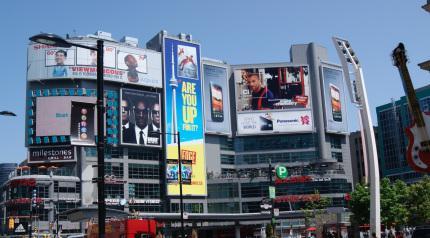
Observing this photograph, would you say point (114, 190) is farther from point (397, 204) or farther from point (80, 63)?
point (397, 204)

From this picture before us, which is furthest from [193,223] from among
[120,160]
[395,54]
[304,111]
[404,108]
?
[395,54]

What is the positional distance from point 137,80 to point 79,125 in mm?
96691

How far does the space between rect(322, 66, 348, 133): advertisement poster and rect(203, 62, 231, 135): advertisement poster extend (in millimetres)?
23408

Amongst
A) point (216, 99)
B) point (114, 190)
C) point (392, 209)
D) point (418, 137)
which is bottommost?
point (392, 209)

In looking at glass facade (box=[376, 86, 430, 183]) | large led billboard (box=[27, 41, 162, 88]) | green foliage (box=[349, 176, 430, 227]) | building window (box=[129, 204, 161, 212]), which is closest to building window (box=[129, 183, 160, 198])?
building window (box=[129, 204, 161, 212])

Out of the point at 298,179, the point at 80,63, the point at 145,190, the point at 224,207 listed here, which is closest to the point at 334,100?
the point at 298,179

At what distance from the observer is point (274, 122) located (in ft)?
414

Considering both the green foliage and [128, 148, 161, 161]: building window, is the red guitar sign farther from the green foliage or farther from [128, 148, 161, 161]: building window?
[128, 148, 161, 161]: building window

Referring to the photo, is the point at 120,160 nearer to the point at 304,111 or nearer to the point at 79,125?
the point at 304,111

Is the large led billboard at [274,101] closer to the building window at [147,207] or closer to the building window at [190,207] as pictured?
the building window at [190,207]

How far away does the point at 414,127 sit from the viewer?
1853 cm

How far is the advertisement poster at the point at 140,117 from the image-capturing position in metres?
109

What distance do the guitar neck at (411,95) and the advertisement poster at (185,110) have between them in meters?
92.5

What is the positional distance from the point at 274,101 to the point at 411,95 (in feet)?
Result: 353
